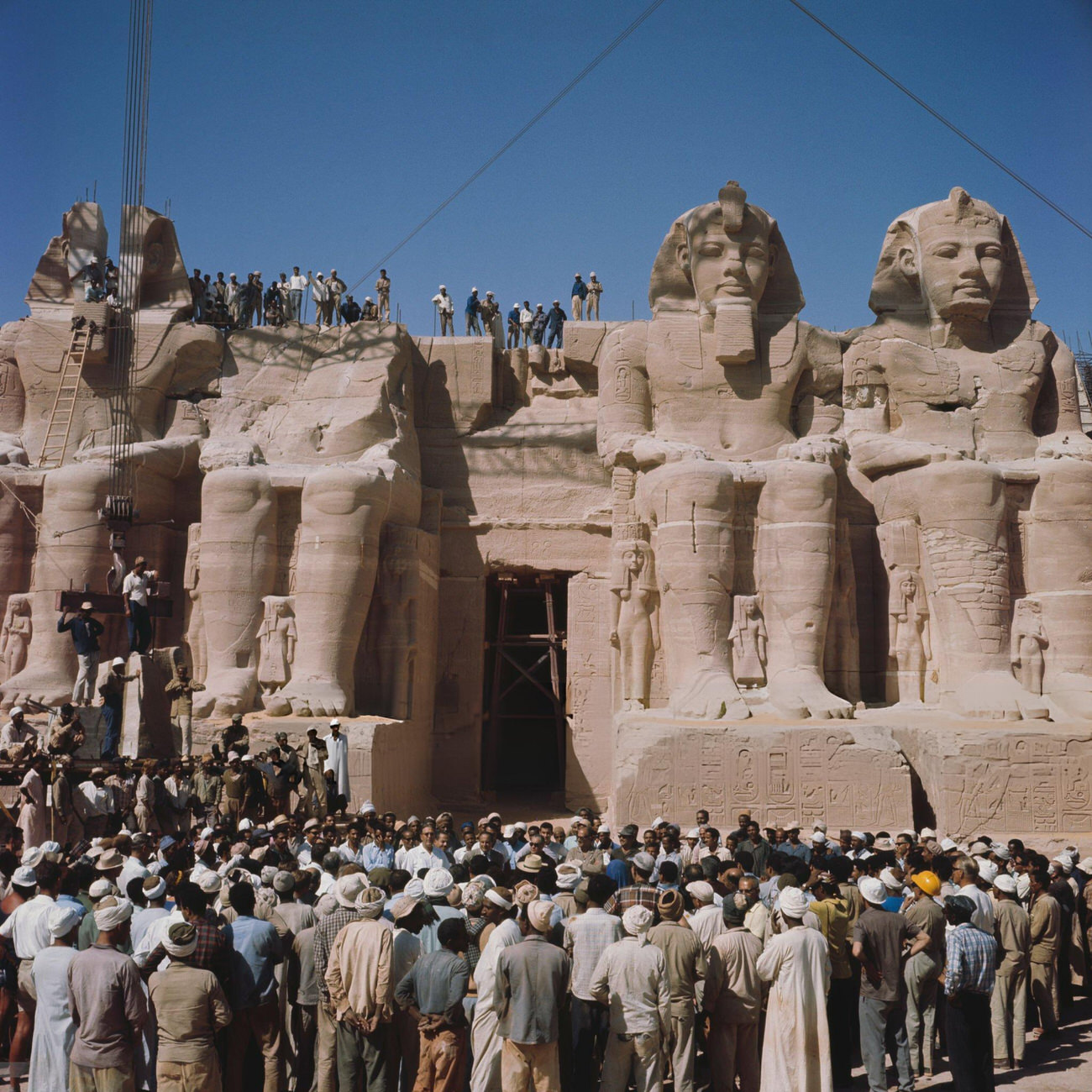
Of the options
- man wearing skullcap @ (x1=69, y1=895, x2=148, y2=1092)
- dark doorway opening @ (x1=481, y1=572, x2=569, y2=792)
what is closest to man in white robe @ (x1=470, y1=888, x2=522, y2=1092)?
man wearing skullcap @ (x1=69, y1=895, x2=148, y2=1092)

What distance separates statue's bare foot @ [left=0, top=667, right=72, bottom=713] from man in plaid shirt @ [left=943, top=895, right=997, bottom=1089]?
10.2 metres

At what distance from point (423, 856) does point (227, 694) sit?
5741 millimetres

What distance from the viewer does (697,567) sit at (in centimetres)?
1269

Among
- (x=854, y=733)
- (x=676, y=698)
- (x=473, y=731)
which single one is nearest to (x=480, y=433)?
(x=473, y=731)

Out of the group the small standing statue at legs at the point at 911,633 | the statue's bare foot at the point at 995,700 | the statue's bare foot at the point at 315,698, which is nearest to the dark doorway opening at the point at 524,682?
the statue's bare foot at the point at 315,698

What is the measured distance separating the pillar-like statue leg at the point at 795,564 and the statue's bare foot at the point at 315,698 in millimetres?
4344

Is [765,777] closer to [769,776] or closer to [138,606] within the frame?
[769,776]

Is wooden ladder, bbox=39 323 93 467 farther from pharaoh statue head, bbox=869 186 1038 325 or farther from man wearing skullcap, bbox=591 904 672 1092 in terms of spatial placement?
man wearing skullcap, bbox=591 904 672 1092

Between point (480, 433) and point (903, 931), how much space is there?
10733 millimetres

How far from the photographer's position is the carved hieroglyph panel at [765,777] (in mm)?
11531

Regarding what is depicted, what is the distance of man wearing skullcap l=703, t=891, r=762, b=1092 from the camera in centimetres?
551

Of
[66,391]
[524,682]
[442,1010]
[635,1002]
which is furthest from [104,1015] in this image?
[524,682]

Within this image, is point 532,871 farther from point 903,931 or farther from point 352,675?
point 352,675

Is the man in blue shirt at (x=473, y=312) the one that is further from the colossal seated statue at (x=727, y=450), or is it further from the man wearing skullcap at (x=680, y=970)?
the man wearing skullcap at (x=680, y=970)
